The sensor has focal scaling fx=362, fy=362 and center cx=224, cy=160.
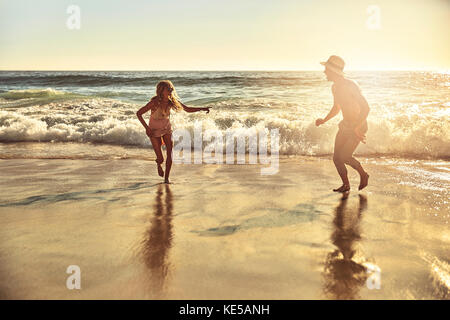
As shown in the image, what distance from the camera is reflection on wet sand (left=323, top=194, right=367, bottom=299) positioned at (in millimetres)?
2592

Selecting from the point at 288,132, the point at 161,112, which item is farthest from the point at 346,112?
the point at 288,132

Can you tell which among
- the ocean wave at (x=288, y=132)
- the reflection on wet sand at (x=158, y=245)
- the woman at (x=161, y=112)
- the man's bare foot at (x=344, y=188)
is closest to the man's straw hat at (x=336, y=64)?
the man's bare foot at (x=344, y=188)

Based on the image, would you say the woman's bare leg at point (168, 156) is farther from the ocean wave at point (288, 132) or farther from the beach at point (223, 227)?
the ocean wave at point (288, 132)

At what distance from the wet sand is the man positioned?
0.50m

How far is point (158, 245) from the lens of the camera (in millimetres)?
3328

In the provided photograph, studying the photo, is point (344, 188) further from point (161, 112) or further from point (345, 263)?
point (161, 112)

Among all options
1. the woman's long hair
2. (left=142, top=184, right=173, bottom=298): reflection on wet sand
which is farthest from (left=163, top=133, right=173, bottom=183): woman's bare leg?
(left=142, top=184, right=173, bottom=298): reflection on wet sand

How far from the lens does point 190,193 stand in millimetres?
5180

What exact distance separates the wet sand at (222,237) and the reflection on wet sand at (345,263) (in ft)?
0.03

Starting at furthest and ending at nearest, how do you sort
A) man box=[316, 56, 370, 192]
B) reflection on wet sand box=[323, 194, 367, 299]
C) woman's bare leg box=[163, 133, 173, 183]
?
woman's bare leg box=[163, 133, 173, 183] → man box=[316, 56, 370, 192] → reflection on wet sand box=[323, 194, 367, 299]

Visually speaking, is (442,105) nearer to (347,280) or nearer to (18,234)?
(347,280)

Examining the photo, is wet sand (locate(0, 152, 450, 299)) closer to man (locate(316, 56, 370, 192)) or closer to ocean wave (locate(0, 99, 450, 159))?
man (locate(316, 56, 370, 192))

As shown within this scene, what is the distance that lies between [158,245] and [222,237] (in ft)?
2.04

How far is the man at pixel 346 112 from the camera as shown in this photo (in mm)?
4898
